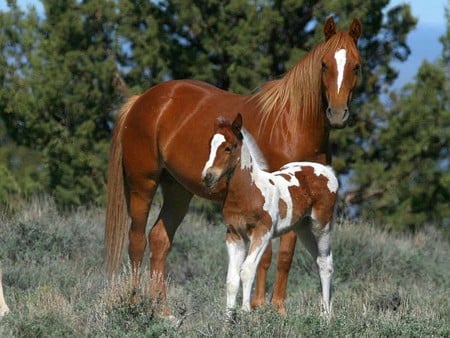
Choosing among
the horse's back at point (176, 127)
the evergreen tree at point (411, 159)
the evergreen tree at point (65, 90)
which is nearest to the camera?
the horse's back at point (176, 127)

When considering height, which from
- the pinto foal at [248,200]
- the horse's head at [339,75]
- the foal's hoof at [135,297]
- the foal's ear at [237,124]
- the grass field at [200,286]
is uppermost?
the horse's head at [339,75]

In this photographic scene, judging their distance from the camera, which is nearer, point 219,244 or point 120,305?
point 120,305

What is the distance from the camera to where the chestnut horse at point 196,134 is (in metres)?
7.48

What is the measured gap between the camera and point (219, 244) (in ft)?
39.6

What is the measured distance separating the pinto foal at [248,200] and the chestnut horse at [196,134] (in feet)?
0.70

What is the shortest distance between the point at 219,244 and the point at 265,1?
4.84 m

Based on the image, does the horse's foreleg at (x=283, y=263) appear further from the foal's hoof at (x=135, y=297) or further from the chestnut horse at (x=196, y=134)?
the foal's hoof at (x=135, y=297)

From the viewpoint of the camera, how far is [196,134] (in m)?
8.04

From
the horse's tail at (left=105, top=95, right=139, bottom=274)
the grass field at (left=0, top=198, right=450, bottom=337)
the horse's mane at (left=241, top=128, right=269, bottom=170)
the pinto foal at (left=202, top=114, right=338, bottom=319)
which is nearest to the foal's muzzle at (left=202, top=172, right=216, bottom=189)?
the pinto foal at (left=202, top=114, right=338, bottom=319)

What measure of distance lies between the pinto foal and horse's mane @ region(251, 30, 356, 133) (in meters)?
0.93

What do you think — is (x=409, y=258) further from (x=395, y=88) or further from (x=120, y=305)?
(x=120, y=305)

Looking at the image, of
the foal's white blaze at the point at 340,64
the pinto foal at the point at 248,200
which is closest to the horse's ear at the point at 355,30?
the foal's white blaze at the point at 340,64

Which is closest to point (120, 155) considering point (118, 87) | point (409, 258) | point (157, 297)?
point (157, 297)

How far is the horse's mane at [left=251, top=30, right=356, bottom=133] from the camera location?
24.7 ft
